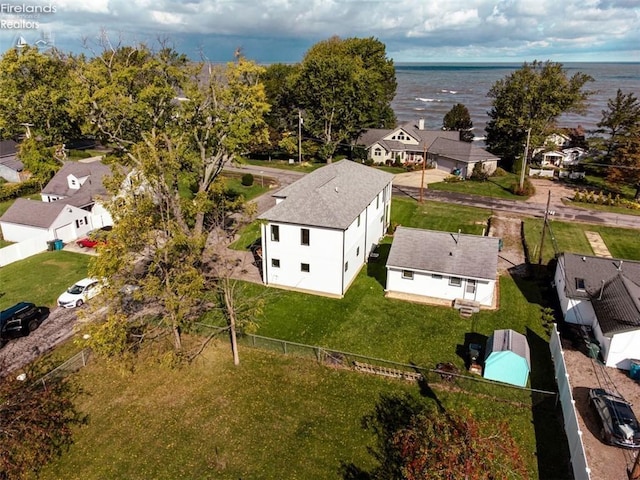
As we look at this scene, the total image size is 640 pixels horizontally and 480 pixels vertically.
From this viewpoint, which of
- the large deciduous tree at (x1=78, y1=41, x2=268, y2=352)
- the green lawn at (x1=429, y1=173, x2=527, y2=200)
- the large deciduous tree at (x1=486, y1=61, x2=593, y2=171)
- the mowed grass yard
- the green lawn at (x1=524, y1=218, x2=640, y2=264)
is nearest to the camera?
the mowed grass yard

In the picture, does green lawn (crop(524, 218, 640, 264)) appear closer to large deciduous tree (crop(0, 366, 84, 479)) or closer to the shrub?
the shrub

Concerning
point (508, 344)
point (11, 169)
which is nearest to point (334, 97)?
point (11, 169)

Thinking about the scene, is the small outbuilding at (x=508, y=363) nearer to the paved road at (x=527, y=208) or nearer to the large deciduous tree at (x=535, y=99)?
the paved road at (x=527, y=208)

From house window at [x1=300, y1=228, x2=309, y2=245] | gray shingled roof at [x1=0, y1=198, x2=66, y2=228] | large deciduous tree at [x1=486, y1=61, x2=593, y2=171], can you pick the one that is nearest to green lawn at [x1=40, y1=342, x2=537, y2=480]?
house window at [x1=300, y1=228, x2=309, y2=245]

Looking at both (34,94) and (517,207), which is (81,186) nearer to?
(34,94)

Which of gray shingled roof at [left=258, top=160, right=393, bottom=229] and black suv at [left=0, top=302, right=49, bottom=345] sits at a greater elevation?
gray shingled roof at [left=258, top=160, right=393, bottom=229]

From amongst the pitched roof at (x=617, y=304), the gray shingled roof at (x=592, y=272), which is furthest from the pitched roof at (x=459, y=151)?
the pitched roof at (x=617, y=304)

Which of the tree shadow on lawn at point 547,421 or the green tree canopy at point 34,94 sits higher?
the green tree canopy at point 34,94
